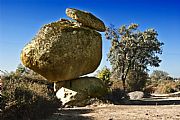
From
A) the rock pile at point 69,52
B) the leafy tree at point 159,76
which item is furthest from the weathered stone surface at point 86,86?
the leafy tree at point 159,76

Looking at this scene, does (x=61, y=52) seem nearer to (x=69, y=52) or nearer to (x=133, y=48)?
(x=69, y=52)

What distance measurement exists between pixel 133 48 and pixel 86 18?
1694 centimetres

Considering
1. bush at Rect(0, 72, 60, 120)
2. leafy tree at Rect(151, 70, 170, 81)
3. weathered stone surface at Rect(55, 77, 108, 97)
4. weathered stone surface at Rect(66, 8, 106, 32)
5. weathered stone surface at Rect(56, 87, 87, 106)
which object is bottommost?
bush at Rect(0, 72, 60, 120)

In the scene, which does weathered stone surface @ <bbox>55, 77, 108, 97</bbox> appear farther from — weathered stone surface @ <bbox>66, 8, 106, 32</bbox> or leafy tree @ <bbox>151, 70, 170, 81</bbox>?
leafy tree @ <bbox>151, 70, 170, 81</bbox>

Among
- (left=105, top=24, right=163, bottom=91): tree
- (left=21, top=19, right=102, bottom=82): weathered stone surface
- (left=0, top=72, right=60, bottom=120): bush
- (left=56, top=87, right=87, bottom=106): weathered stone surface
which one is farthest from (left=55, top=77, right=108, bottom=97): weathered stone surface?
(left=105, top=24, right=163, bottom=91): tree

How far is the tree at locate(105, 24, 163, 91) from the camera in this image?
110 ft

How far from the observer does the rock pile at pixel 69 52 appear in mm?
15664

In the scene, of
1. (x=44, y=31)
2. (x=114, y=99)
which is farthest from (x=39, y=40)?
(x=114, y=99)

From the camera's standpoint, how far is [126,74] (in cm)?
3481

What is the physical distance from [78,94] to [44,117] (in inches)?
242

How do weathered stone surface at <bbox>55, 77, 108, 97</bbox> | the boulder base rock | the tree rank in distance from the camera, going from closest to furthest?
the boulder base rock
weathered stone surface at <bbox>55, 77, 108, 97</bbox>
the tree

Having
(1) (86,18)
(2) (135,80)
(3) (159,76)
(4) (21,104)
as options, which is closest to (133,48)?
(2) (135,80)

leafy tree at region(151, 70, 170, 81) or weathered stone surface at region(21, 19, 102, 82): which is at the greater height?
leafy tree at region(151, 70, 170, 81)

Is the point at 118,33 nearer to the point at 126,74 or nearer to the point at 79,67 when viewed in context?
the point at 126,74
